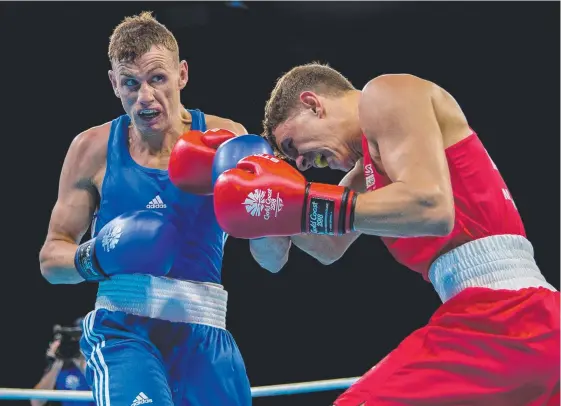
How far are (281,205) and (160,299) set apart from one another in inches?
29.8

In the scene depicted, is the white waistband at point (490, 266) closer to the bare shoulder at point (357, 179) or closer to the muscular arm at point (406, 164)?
the muscular arm at point (406, 164)

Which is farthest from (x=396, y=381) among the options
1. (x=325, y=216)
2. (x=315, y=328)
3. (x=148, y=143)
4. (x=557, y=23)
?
(x=557, y=23)

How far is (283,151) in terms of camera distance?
103 inches

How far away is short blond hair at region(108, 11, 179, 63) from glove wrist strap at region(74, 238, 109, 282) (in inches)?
28.4

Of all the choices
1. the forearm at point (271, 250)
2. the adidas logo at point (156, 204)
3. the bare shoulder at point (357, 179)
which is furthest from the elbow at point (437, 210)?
the adidas logo at point (156, 204)

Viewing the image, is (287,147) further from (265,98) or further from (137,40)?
(265,98)

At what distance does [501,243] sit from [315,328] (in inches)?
224

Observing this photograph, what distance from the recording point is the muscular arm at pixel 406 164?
6.55 feet

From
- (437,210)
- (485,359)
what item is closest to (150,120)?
(437,210)

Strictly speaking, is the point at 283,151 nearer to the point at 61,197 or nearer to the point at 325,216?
the point at 325,216

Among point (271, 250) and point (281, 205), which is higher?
point (281, 205)

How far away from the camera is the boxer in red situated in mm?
1984

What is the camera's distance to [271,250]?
290cm

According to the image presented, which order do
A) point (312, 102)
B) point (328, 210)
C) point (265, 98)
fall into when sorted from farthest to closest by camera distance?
point (265, 98), point (312, 102), point (328, 210)
